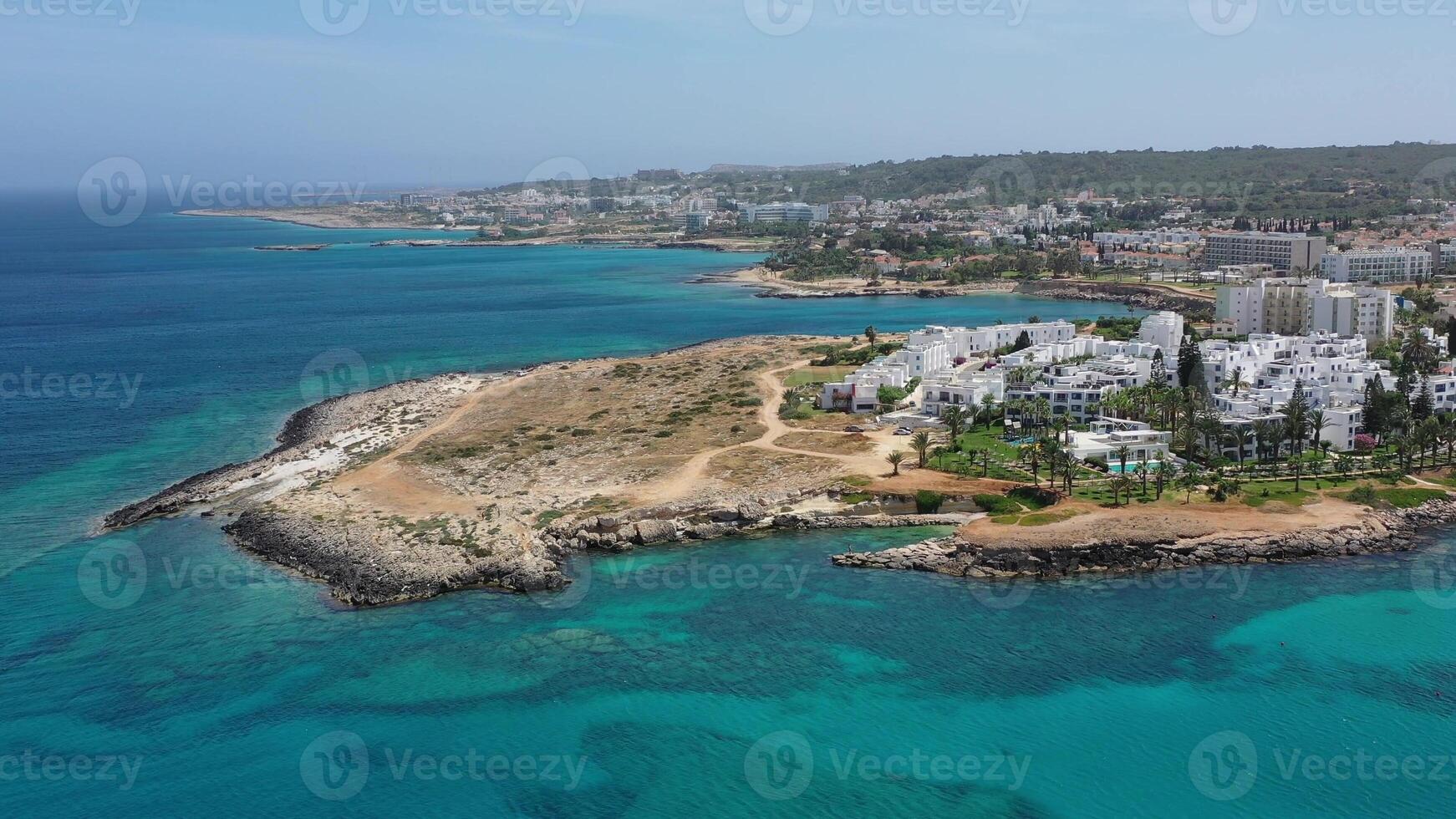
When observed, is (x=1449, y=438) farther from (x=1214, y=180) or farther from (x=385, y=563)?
(x=1214, y=180)

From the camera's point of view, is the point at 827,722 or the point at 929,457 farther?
the point at 929,457

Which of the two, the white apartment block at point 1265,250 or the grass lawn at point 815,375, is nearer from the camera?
the grass lawn at point 815,375

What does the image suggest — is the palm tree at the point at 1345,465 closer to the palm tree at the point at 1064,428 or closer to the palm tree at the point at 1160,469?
the palm tree at the point at 1160,469

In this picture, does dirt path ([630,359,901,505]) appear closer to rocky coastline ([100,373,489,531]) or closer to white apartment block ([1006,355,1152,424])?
white apartment block ([1006,355,1152,424])

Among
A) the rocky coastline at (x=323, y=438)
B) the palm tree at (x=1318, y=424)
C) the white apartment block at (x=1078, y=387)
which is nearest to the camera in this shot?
the rocky coastline at (x=323, y=438)

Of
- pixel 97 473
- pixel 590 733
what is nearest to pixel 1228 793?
pixel 590 733

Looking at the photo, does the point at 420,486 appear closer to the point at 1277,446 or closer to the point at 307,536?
the point at 307,536

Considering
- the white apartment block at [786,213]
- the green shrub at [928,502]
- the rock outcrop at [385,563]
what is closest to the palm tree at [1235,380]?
the green shrub at [928,502]

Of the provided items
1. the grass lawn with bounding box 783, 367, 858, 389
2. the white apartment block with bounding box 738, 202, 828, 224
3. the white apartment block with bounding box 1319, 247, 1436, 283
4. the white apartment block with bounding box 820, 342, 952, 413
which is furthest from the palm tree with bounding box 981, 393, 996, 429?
the white apartment block with bounding box 738, 202, 828, 224
